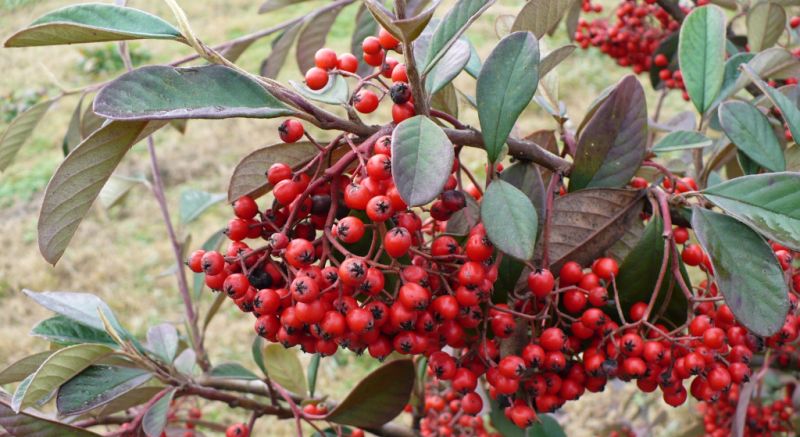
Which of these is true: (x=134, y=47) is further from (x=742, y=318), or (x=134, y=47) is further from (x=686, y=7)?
(x=742, y=318)

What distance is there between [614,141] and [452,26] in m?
0.33

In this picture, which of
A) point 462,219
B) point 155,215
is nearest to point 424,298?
point 462,219

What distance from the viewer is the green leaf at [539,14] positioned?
112 centimetres

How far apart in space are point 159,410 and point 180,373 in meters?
0.27

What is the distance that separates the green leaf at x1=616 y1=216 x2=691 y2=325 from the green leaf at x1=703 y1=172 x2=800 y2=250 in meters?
0.10

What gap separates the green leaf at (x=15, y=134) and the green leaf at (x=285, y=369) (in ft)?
2.61

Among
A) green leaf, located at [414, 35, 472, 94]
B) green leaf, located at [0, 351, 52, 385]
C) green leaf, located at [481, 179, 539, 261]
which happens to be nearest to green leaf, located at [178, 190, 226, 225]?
green leaf, located at [0, 351, 52, 385]

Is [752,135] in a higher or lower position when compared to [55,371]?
higher

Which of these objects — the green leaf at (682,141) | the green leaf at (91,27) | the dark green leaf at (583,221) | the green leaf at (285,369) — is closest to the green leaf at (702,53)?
the green leaf at (682,141)

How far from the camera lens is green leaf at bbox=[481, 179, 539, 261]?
2.83ft

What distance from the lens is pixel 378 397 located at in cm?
122

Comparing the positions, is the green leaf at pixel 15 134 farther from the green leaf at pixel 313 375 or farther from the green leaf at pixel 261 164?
the green leaf at pixel 261 164

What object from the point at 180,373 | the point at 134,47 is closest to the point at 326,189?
the point at 180,373

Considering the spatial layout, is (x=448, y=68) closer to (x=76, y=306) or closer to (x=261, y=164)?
(x=261, y=164)
